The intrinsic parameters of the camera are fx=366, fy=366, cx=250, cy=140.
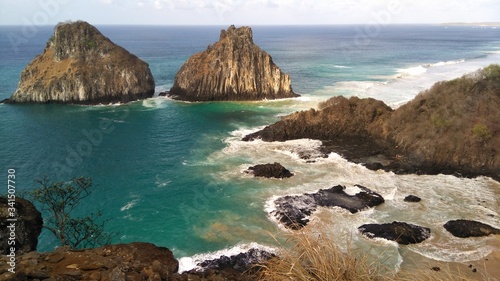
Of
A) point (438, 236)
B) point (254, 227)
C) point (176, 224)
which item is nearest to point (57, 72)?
point (176, 224)

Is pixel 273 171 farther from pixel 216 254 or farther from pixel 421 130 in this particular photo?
pixel 421 130

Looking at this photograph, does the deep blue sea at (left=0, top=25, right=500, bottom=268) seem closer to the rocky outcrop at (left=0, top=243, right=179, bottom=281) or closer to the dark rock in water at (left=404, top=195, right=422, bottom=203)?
the dark rock in water at (left=404, top=195, right=422, bottom=203)

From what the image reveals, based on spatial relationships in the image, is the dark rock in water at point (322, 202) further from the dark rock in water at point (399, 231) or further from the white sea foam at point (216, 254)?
the white sea foam at point (216, 254)

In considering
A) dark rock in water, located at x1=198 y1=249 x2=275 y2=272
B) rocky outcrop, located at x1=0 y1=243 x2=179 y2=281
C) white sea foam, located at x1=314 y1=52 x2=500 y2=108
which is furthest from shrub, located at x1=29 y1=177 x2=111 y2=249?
white sea foam, located at x1=314 y1=52 x2=500 y2=108

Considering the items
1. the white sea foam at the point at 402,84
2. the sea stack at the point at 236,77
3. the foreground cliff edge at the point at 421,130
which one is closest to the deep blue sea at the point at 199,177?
the white sea foam at the point at 402,84

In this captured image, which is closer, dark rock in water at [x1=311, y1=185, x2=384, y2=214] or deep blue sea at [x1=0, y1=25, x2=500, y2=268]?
deep blue sea at [x1=0, y1=25, x2=500, y2=268]

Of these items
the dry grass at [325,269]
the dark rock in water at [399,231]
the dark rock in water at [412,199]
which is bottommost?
the dark rock in water at [399,231]
